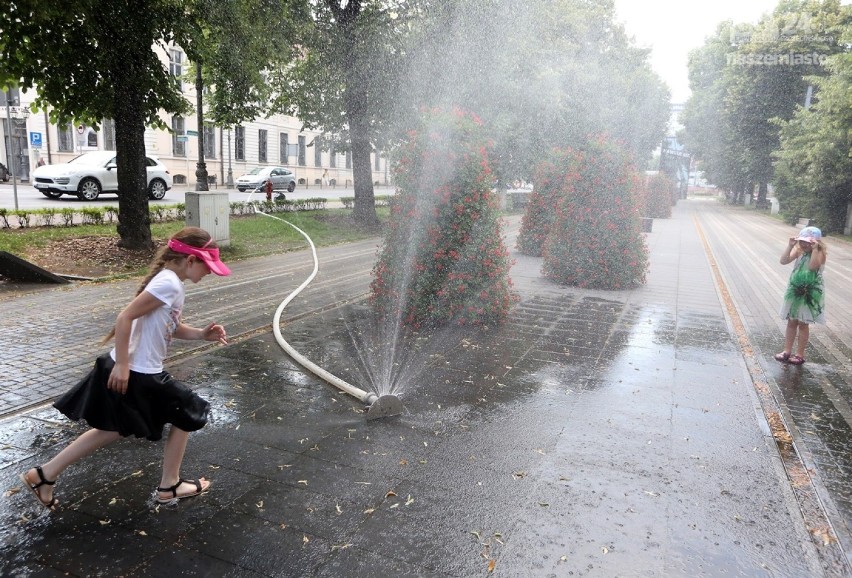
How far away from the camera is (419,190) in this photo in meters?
7.23

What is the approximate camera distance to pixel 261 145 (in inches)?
1962

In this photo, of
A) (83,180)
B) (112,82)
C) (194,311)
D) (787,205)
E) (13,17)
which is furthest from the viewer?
(787,205)

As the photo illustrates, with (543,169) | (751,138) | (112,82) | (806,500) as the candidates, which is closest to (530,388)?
(806,500)

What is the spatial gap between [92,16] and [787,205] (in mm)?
36697

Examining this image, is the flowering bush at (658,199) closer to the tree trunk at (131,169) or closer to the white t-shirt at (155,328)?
the tree trunk at (131,169)

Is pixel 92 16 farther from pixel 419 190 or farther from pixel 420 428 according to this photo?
pixel 420 428

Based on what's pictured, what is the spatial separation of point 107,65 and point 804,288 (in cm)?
1153

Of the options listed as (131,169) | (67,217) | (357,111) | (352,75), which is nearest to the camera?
(131,169)

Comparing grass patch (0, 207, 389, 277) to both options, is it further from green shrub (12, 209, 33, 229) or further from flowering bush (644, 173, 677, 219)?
flowering bush (644, 173, 677, 219)

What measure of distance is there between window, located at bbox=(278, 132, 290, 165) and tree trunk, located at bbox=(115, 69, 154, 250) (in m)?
41.1

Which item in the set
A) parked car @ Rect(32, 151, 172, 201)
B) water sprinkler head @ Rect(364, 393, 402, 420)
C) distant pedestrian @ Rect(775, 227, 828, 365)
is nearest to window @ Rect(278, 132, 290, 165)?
parked car @ Rect(32, 151, 172, 201)

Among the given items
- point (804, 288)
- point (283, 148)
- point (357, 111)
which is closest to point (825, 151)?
point (357, 111)

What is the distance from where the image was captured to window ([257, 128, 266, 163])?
1949 inches

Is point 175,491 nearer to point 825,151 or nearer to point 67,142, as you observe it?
point 825,151
